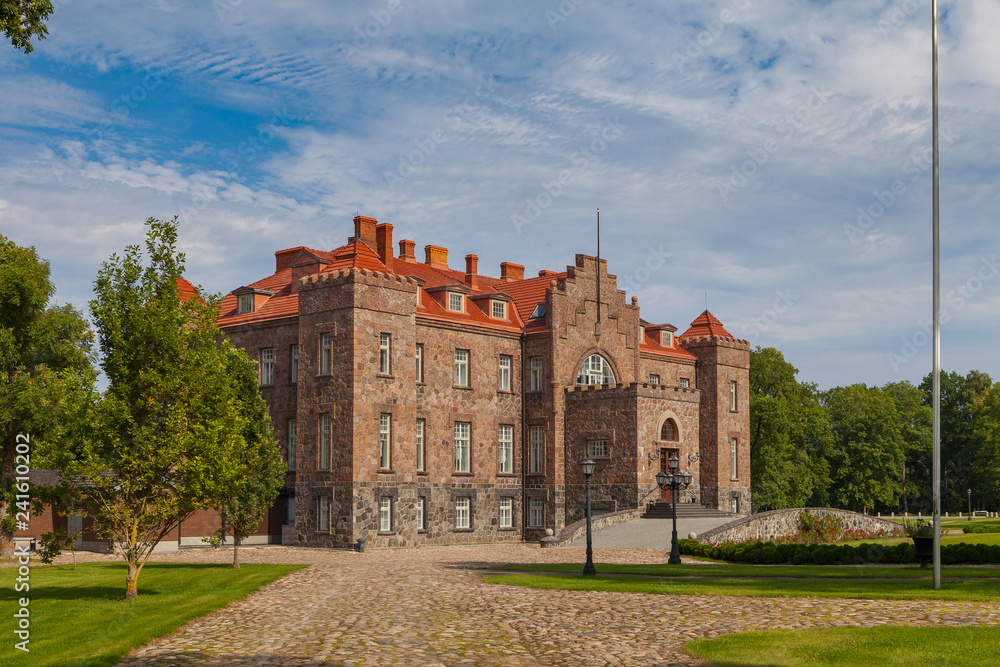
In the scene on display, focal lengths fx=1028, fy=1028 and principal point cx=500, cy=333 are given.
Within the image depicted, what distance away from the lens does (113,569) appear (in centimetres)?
3128

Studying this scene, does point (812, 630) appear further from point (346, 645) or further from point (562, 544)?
point (562, 544)

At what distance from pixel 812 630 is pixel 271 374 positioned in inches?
1366

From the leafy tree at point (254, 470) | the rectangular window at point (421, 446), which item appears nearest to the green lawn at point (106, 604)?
the leafy tree at point (254, 470)

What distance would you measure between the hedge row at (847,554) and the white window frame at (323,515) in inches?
650

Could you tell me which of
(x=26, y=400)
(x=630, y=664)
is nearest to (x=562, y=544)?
(x=26, y=400)

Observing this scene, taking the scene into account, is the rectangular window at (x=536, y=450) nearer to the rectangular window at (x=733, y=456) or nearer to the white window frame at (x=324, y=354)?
the rectangular window at (x=733, y=456)

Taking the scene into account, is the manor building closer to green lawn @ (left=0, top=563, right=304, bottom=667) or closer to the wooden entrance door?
the wooden entrance door

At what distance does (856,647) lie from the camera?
1403cm

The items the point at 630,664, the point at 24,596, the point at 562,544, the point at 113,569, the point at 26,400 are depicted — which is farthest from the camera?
the point at 562,544

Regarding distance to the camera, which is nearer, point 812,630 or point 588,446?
point 812,630

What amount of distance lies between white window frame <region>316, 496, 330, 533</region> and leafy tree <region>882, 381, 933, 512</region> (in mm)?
80076

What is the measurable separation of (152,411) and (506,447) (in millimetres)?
30041

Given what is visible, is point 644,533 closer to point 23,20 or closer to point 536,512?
point 536,512

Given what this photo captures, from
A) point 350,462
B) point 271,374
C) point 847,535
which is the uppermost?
point 271,374
